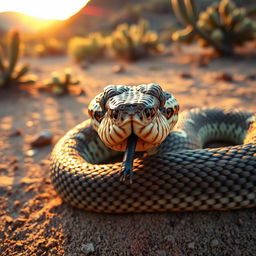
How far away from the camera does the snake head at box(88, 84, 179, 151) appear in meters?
1.89

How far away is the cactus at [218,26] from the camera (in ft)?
27.3

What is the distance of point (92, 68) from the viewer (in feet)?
32.9

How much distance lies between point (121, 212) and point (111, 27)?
21881mm

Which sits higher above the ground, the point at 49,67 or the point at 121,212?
the point at 121,212

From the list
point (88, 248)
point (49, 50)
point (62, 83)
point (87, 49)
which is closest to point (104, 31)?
point (49, 50)

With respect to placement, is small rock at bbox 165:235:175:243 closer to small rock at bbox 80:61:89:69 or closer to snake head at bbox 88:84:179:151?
snake head at bbox 88:84:179:151

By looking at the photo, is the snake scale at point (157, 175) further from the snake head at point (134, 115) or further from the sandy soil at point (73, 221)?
the sandy soil at point (73, 221)

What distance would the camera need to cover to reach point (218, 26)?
8961mm

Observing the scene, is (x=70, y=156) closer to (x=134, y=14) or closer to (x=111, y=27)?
(x=111, y=27)

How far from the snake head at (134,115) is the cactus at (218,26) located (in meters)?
6.68

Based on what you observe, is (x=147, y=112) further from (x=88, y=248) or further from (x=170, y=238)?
(x=88, y=248)

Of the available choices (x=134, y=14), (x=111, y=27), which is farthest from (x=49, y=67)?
(x=134, y=14)

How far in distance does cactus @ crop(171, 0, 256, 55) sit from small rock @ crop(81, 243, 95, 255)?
7.52 meters

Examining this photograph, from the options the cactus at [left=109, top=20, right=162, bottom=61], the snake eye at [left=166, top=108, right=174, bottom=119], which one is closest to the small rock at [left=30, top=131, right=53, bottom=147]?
the snake eye at [left=166, top=108, right=174, bottom=119]
